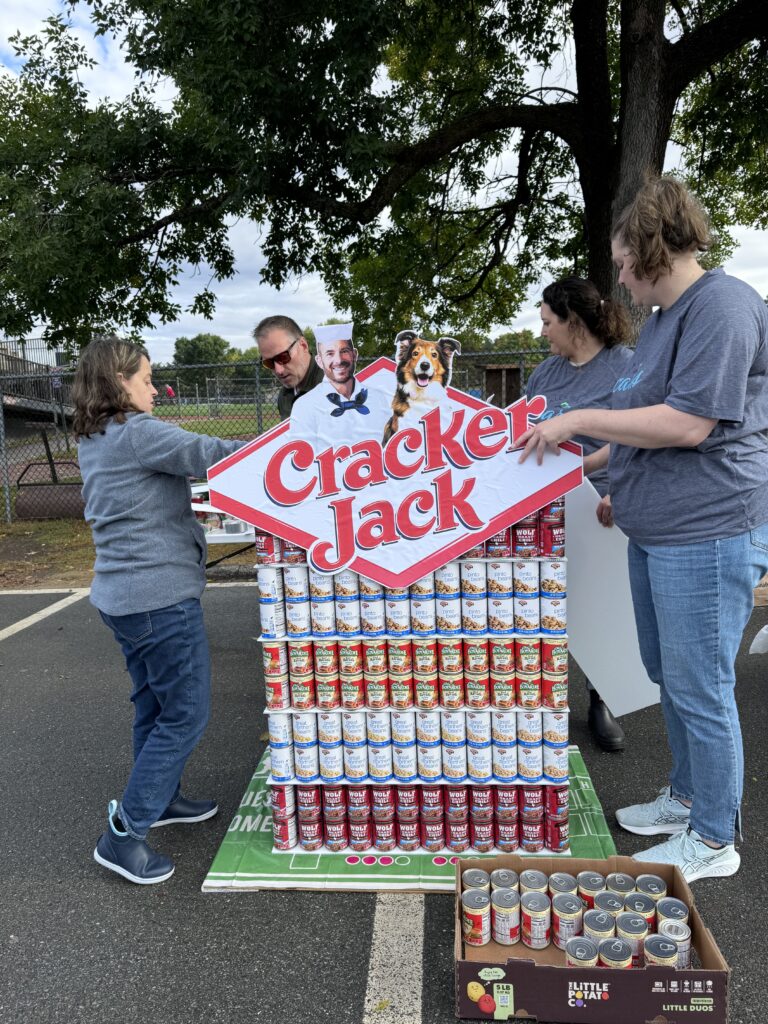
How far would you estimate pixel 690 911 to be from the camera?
2.26m

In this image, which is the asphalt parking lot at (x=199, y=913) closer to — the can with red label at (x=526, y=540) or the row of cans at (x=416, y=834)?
the row of cans at (x=416, y=834)

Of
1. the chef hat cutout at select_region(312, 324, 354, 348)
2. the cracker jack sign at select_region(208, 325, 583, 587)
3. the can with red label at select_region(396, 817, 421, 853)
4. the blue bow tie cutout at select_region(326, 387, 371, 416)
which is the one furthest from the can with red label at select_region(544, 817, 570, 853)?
the chef hat cutout at select_region(312, 324, 354, 348)

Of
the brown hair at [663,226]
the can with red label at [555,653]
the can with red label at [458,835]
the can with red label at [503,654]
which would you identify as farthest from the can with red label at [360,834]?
the brown hair at [663,226]

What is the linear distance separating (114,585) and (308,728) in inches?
36.5

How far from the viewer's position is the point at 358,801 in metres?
2.90

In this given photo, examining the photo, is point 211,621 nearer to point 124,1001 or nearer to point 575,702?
point 575,702

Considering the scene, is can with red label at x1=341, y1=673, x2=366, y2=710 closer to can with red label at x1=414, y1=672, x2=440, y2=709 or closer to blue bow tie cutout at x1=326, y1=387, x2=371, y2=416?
can with red label at x1=414, y1=672, x2=440, y2=709

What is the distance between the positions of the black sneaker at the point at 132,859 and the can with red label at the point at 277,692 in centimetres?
76

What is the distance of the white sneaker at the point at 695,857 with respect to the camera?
2.63 metres

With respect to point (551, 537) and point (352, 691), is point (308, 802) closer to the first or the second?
point (352, 691)

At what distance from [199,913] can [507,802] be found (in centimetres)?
122

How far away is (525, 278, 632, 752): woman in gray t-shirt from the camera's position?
327 centimetres

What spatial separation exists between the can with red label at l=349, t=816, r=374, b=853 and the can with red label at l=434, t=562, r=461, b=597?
3.31ft

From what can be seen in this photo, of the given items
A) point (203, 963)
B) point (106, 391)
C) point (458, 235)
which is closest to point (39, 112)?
point (458, 235)
